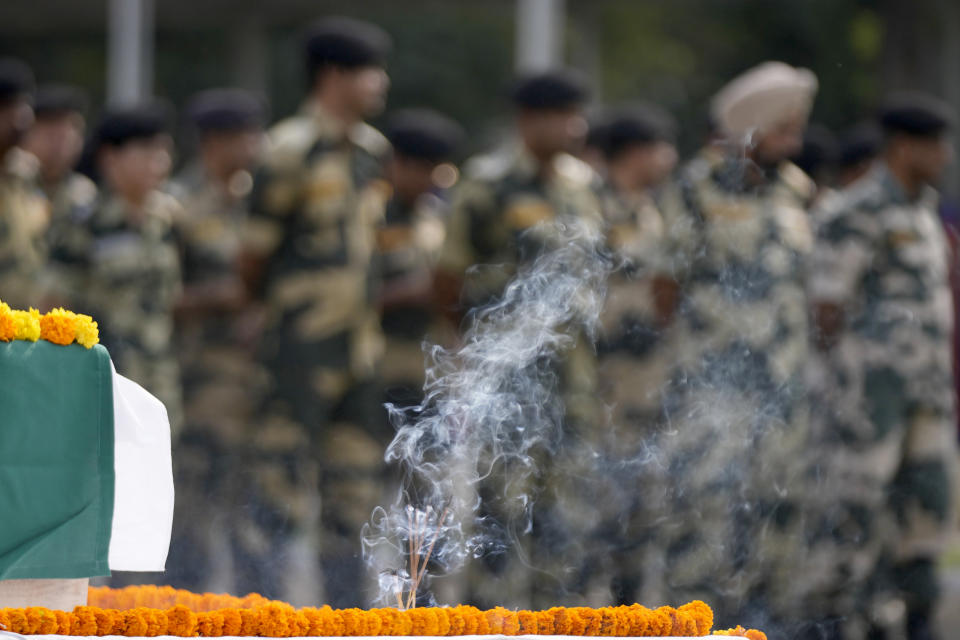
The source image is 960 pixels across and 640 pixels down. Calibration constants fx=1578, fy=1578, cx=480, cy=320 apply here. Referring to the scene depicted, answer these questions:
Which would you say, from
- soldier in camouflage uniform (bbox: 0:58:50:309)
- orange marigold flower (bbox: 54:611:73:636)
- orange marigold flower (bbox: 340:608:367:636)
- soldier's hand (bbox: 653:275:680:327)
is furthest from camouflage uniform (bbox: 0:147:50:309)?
orange marigold flower (bbox: 340:608:367:636)

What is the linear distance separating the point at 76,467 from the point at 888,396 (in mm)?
3976

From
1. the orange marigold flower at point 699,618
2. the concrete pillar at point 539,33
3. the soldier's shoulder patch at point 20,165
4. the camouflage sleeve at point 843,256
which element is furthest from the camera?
the concrete pillar at point 539,33

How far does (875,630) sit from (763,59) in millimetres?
12273

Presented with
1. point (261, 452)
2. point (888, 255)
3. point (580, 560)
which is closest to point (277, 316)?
point (261, 452)

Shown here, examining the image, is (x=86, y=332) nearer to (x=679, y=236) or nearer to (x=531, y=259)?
(x=531, y=259)

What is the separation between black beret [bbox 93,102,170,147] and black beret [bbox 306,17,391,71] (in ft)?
4.58

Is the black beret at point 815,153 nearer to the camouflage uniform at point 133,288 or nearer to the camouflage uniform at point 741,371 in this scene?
the camouflage uniform at point 741,371

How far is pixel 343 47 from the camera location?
20.2 ft

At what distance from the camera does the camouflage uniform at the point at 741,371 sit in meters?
5.80

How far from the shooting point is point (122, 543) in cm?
344

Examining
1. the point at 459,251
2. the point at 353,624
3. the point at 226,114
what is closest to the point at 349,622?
the point at 353,624

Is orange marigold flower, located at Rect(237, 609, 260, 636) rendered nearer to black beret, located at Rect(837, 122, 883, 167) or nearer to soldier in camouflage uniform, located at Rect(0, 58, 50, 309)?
soldier in camouflage uniform, located at Rect(0, 58, 50, 309)

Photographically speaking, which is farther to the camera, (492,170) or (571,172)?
(571,172)

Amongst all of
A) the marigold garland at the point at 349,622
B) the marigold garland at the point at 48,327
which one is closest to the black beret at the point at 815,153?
the marigold garland at the point at 349,622
